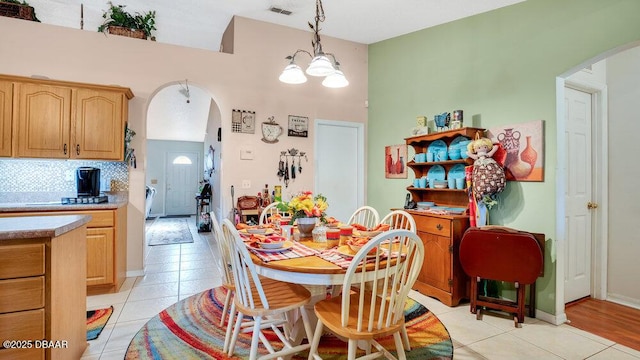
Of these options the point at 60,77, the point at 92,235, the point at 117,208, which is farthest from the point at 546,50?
the point at 60,77

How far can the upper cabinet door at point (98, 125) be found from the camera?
325 centimetres

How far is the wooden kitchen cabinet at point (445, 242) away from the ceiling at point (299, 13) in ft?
4.72

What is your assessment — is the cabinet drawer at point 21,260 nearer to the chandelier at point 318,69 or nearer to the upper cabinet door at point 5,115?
the chandelier at point 318,69

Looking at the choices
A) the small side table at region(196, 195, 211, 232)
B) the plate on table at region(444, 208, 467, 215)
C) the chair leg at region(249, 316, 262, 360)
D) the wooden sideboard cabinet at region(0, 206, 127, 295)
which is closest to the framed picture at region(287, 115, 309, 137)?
the plate on table at region(444, 208, 467, 215)

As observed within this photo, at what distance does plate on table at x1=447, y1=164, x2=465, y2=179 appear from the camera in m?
3.39

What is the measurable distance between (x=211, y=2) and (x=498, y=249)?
411 cm

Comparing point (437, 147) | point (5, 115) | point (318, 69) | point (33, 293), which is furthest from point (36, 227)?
point (437, 147)

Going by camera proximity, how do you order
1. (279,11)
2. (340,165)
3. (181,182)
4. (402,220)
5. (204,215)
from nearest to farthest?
1. (402,220)
2. (279,11)
3. (340,165)
4. (204,215)
5. (181,182)

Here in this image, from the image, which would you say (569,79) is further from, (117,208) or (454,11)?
(117,208)

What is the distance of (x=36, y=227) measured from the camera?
1.60 m

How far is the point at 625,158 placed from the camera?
124 inches

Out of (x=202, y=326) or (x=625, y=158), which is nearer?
(x=202, y=326)

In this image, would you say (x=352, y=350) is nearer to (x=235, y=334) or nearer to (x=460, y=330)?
(x=235, y=334)

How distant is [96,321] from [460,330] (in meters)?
3.04
